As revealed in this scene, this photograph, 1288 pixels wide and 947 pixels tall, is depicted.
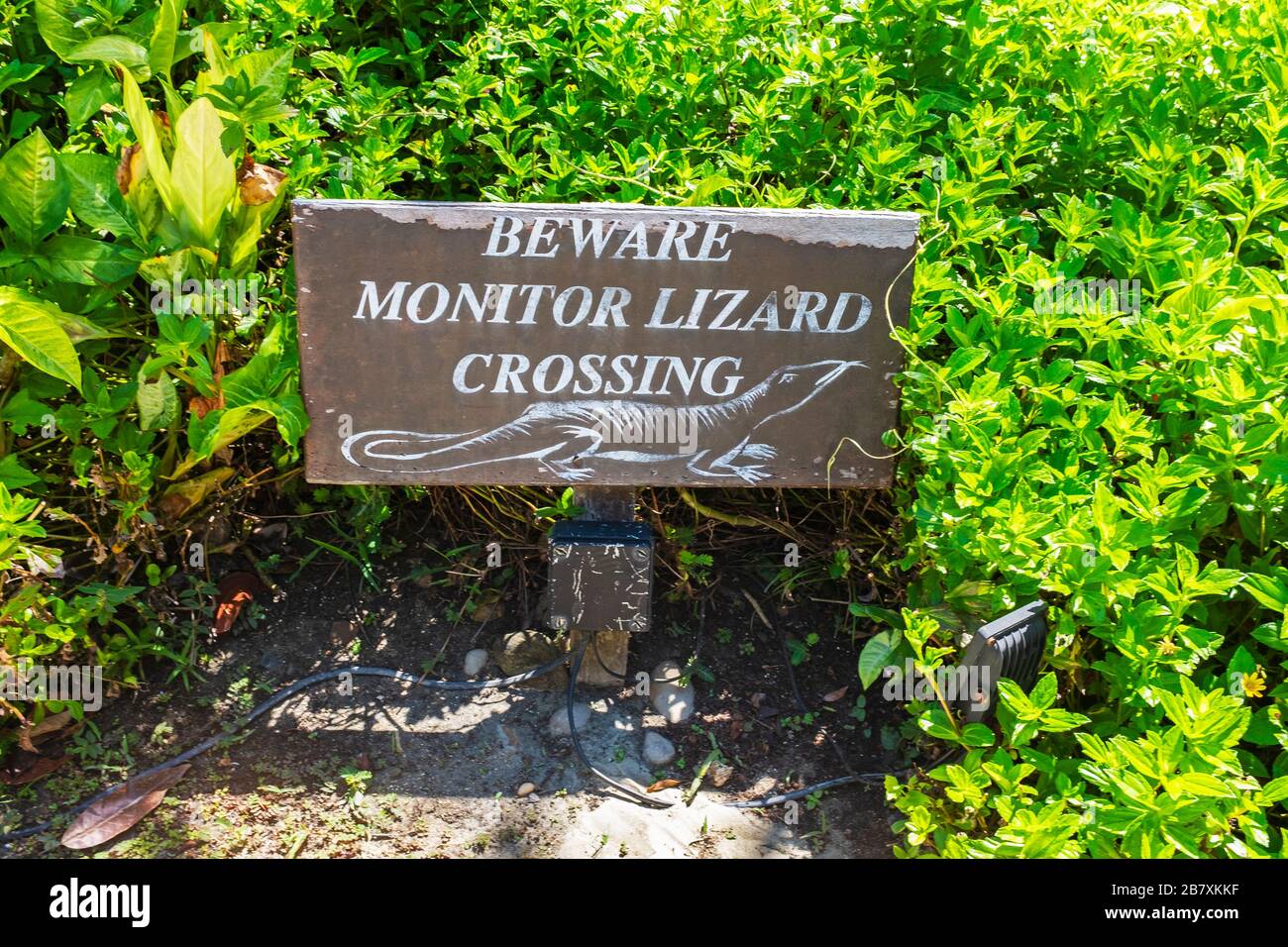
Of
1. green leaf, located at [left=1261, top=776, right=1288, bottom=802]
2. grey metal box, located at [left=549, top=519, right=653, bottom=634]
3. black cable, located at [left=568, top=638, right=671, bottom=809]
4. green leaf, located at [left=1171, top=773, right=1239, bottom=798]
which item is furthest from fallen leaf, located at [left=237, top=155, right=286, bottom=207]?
green leaf, located at [left=1261, top=776, right=1288, bottom=802]

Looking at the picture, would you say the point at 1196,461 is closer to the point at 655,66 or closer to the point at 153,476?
the point at 655,66

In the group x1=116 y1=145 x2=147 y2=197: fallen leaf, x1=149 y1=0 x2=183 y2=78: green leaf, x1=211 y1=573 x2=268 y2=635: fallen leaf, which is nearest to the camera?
x1=116 y1=145 x2=147 y2=197: fallen leaf

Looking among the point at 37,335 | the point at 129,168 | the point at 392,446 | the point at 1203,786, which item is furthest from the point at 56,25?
the point at 1203,786

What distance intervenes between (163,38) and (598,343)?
1281 millimetres

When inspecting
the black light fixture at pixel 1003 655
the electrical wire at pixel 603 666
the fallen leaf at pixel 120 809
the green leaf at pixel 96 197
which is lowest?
the fallen leaf at pixel 120 809

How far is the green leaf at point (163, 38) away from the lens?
2781mm

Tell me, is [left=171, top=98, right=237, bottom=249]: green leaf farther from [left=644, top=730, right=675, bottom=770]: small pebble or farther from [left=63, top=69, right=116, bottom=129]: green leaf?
[left=644, top=730, right=675, bottom=770]: small pebble

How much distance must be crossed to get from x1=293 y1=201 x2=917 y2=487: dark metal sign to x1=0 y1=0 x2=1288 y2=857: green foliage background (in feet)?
0.40

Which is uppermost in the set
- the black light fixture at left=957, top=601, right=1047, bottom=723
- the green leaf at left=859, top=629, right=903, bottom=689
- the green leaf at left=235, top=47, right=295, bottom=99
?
the green leaf at left=235, top=47, right=295, bottom=99

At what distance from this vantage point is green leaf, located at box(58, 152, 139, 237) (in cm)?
265

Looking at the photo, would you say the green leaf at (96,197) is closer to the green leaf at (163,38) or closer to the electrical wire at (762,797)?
the green leaf at (163,38)

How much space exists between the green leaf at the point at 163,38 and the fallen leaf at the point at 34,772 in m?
1.62

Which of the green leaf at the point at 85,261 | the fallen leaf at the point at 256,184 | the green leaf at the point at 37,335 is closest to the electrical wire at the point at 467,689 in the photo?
the green leaf at the point at 37,335

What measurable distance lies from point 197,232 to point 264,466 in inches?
27.2
